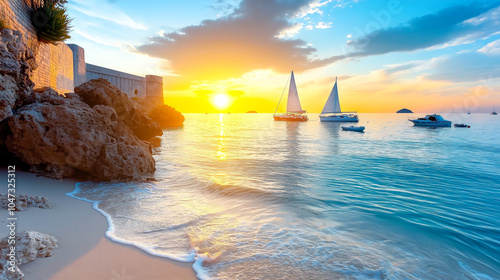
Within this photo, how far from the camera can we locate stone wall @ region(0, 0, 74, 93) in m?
7.53

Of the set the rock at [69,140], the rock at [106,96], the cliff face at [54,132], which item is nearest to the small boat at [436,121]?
the rock at [106,96]

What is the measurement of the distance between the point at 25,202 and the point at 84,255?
1.99 m

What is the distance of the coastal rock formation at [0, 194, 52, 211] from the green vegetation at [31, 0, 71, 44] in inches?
342

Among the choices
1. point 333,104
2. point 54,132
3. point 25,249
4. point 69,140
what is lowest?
point 25,249

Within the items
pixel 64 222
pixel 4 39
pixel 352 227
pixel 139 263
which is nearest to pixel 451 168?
pixel 352 227

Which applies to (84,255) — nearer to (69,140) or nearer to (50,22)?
(69,140)

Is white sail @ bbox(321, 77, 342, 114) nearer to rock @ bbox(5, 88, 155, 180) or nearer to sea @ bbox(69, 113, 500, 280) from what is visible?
sea @ bbox(69, 113, 500, 280)

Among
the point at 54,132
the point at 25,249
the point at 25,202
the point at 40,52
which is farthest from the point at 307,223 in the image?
the point at 40,52

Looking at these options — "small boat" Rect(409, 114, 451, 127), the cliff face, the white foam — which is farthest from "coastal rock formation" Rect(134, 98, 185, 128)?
"small boat" Rect(409, 114, 451, 127)

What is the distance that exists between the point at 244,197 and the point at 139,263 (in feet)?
12.6

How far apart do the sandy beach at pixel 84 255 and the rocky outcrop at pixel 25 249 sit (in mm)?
68

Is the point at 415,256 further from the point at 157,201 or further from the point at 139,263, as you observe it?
the point at 157,201

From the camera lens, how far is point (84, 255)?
3043 millimetres

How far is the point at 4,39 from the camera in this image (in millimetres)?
6203
